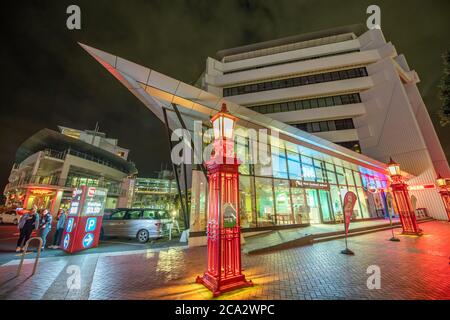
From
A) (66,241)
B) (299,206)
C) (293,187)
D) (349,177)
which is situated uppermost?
(349,177)

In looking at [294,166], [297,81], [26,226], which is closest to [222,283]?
[26,226]

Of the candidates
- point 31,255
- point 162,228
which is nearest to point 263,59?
point 162,228

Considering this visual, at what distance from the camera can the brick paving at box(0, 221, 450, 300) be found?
364 cm

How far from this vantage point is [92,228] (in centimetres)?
776

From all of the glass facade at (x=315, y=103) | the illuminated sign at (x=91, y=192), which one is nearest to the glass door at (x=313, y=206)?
the illuminated sign at (x=91, y=192)

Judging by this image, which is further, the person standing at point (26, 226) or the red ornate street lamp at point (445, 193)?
the red ornate street lamp at point (445, 193)

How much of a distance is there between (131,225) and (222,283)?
744 centimetres

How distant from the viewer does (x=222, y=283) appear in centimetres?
380

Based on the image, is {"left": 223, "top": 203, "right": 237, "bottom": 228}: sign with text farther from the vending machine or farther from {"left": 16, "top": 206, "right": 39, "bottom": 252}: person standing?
{"left": 16, "top": 206, "right": 39, "bottom": 252}: person standing

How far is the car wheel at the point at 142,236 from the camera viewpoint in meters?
9.26

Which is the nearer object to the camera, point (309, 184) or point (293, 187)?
point (293, 187)

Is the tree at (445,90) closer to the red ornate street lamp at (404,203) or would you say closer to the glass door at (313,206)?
the red ornate street lamp at (404,203)

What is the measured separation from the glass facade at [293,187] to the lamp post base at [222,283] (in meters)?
Result: 4.71

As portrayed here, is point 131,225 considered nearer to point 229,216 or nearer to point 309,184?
point 229,216
